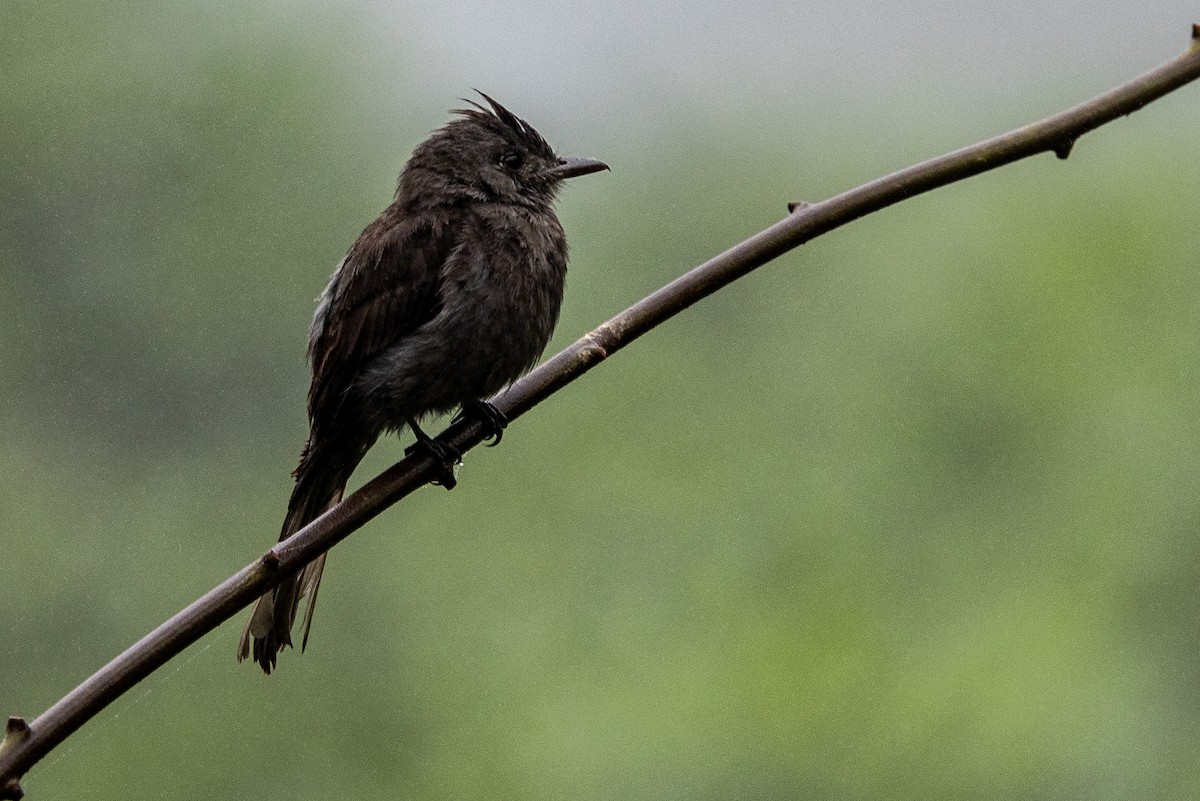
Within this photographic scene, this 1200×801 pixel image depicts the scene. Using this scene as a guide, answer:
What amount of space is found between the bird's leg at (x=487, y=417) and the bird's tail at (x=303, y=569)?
0.93 feet

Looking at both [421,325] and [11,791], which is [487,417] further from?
[11,791]

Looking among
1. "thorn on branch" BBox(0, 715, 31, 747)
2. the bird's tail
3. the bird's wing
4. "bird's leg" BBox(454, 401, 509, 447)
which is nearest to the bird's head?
the bird's wing

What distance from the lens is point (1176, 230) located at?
1484 centimetres

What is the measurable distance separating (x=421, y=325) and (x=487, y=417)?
32cm

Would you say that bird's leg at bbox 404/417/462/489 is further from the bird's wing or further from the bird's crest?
the bird's crest

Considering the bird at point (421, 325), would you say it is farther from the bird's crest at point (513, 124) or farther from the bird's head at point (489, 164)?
the bird's crest at point (513, 124)

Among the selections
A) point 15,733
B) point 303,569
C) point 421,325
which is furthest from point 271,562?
point 421,325

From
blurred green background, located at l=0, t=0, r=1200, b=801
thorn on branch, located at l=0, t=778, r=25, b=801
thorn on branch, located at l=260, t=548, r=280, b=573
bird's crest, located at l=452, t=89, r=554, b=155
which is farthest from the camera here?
blurred green background, located at l=0, t=0, r=1200, b=801

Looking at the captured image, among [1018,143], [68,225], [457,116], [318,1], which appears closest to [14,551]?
[68,225]

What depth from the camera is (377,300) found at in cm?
343

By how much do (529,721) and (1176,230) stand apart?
8396 millimetres

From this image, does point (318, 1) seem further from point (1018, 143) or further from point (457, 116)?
point (1018, 143)

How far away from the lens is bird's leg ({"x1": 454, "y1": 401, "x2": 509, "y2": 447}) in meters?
3.14

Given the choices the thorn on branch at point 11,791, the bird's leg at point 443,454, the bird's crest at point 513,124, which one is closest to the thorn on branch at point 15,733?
the thorn on branch at point 11,791
